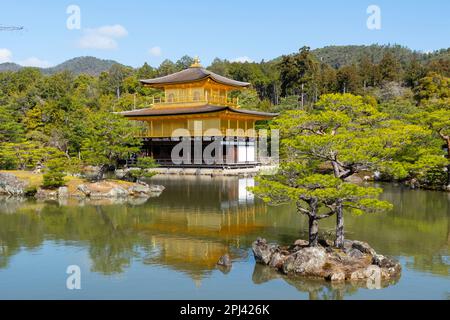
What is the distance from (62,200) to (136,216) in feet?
17.2

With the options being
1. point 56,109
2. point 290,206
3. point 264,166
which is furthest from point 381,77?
point 290,206

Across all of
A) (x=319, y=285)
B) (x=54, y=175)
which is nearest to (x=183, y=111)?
(x=54, y=175)

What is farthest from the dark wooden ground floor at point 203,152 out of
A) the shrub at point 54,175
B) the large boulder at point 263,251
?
the large boulder at point 263,251

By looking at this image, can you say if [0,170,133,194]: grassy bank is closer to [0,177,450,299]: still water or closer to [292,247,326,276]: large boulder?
[0,177,450,299]: still water

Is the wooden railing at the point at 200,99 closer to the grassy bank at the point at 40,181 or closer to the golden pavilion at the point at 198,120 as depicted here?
the golden pavilion at the point at 198,120

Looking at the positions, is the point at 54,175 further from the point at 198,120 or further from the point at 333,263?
the point at 198,120

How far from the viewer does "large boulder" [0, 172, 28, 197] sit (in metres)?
22.5

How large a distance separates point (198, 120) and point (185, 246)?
24162 mm

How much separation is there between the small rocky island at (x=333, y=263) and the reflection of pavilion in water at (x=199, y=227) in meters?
1.28

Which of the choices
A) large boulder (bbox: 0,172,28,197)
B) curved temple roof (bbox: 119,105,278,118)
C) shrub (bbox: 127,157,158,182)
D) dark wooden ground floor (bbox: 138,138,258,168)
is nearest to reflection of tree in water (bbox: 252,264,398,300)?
shrub (bbox: 127,157,158,182)

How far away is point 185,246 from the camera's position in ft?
42.3
